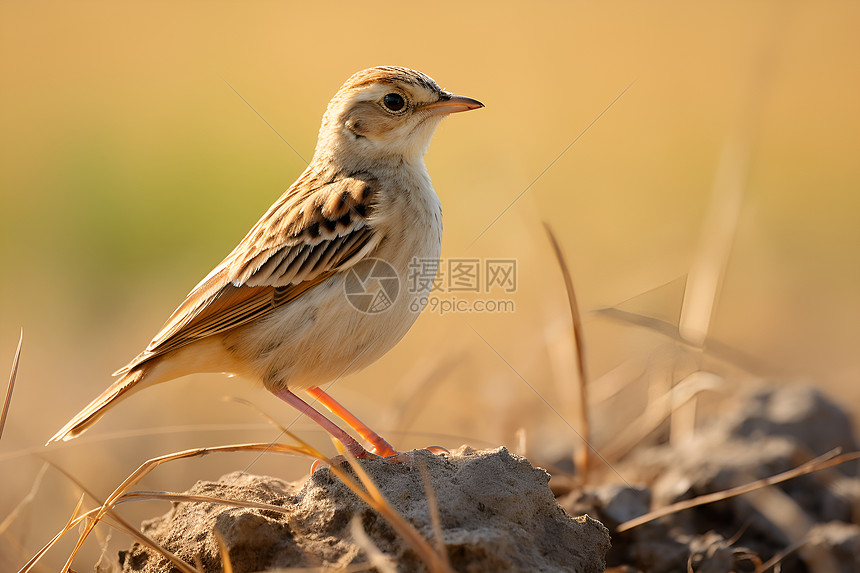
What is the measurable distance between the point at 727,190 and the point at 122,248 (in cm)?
1027

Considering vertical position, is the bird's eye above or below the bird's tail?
above

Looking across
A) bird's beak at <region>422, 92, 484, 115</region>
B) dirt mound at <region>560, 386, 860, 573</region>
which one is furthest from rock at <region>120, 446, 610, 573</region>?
bird's beak at <region>422, 92, 484, 115</region>

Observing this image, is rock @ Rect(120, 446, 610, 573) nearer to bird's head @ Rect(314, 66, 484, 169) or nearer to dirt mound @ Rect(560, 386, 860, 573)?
dirt mound @ Rect(560, 386, 860, 573)

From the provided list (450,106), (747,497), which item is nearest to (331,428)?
(450,106)

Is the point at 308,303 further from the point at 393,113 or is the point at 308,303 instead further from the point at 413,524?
the point at 413,524

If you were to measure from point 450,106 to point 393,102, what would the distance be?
0.38 m

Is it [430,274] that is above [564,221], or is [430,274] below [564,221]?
below

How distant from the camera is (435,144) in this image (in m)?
15.5

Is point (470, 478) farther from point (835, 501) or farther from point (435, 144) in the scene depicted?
point (435, 144)

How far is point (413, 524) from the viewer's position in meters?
3.40

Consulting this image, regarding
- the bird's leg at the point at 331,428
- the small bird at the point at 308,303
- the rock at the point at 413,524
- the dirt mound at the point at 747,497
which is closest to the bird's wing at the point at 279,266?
the small bird at the point at 308,303

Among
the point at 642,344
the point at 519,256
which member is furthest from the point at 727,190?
the point at 519,256

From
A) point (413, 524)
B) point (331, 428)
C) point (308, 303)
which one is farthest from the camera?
point (308, 303)

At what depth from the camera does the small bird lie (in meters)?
4.84
